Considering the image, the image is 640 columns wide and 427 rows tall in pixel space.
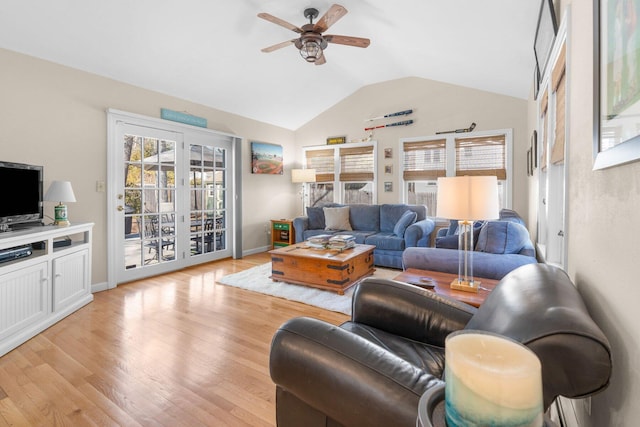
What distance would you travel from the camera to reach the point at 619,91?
2.62 ft

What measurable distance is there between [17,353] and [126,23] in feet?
9.66

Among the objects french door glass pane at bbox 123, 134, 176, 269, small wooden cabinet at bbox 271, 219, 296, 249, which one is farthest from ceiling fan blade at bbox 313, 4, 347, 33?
small wooden cabinet at bbox 271, 219, 296, 249

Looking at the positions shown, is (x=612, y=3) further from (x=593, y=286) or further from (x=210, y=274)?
(x=210, y=274)

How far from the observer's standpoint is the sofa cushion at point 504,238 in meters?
2.56

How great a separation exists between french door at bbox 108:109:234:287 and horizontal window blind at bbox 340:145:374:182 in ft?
6.94

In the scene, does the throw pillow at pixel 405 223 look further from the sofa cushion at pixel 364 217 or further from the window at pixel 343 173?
the window at pixel 343 173

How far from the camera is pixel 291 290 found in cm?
351

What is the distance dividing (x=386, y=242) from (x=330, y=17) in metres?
2.86

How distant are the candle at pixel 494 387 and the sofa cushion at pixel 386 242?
4.05m

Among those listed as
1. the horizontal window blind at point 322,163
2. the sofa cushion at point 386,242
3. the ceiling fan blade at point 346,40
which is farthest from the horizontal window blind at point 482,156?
the ceiling fan blade at point 346,40

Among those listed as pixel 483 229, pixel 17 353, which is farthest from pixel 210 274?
pixel 483 229

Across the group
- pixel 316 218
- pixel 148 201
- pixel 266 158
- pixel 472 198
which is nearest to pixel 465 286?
pixel 472 198

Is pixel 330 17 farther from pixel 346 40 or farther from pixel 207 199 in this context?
pixel 207 199

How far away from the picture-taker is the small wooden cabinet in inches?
228
